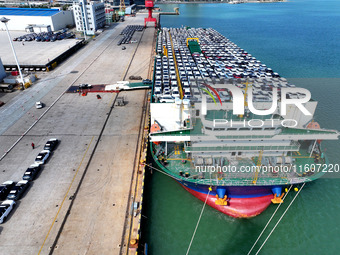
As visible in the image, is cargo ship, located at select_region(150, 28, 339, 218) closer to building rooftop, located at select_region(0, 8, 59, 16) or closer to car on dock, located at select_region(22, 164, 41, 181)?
car on dock, located at select_region(22, 164, 41, 181)

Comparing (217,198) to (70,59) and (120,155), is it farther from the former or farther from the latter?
(70,59)

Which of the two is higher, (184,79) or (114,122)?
(184,79)

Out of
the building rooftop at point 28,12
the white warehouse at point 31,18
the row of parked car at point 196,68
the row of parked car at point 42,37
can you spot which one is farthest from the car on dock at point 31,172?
the building rooftop at point 28,12

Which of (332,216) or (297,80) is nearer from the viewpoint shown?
(332,216)

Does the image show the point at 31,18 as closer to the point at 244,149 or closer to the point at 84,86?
the point at 84,86

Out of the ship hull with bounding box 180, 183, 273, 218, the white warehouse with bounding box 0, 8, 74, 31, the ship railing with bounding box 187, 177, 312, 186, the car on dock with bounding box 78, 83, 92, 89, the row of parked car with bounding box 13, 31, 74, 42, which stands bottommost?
the ship hull with bounding box 180, 183, 273, 218

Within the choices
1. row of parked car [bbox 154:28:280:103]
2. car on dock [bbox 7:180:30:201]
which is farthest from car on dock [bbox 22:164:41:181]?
row of parked car [bbox 154:28:280:103]

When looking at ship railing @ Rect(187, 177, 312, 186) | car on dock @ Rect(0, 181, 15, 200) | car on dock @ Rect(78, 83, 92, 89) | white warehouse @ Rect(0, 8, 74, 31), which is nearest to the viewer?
ship railing @ Rect(187, 177, 312, 186)

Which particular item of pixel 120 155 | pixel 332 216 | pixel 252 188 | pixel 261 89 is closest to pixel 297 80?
pixel 261 89
